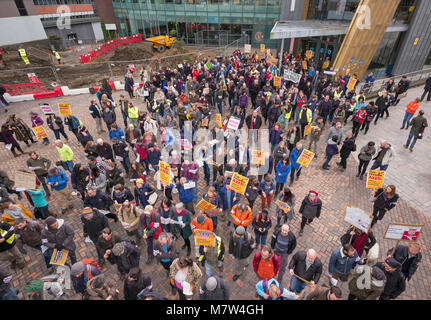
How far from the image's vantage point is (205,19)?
1371 inches

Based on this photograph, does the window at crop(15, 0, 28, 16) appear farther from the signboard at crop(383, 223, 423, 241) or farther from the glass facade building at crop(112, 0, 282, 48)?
the signboard at crop(383, 223, 423, 241)

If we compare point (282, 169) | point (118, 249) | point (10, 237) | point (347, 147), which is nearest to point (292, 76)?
point (347, 147)

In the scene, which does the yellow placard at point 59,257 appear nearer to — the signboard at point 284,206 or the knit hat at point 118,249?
the knit hat at point 118,249

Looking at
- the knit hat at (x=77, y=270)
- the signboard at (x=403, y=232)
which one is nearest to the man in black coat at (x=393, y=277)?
the signboard at (x=403, y=232)

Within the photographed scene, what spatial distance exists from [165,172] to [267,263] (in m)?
4.23

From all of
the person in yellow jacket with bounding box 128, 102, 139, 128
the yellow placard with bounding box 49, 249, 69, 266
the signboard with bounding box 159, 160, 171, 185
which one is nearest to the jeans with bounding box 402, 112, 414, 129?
the signboard with bounding box 159, 160, 171, 185

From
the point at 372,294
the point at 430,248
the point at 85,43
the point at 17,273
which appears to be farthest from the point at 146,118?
the point at 85,43

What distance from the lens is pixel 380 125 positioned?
46.7ft

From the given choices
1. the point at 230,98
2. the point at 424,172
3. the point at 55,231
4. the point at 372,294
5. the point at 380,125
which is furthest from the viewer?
the point at 230,98

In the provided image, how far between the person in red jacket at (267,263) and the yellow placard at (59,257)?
4730 mm

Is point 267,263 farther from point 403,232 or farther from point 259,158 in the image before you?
point 259,158

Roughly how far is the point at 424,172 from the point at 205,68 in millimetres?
15407

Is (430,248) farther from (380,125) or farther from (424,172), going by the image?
(380,125)
